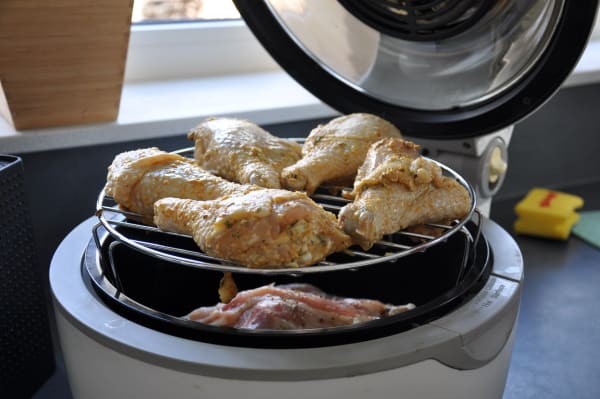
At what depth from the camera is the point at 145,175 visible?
0.92m

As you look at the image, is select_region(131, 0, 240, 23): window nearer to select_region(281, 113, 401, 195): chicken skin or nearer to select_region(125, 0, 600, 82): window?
select_region(125, 0, 600, 82): window

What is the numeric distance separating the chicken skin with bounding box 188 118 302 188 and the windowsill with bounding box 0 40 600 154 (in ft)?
1.35

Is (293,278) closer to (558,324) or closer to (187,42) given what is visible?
(558,324)

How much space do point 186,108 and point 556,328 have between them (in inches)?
35.8

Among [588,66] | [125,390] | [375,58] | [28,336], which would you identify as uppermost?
[375,58]

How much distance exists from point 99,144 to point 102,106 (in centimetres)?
9

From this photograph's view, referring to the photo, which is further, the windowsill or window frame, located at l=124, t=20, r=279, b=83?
window frame, located at l=124, t=20, r=279, b=83

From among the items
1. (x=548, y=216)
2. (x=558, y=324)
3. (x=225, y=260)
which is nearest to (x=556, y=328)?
(x=558, y=324)

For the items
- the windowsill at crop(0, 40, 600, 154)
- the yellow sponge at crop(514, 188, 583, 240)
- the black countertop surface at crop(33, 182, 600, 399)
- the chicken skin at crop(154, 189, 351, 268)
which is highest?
the chicken skin at crop(154, 189, 351, 268)

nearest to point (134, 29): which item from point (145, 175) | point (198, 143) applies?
point (198, 143)

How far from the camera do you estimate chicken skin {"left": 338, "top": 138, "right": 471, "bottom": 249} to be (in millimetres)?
811

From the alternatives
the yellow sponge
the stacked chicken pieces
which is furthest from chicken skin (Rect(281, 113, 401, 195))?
the yellow sponge

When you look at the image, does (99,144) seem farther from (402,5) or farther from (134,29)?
(402,5)

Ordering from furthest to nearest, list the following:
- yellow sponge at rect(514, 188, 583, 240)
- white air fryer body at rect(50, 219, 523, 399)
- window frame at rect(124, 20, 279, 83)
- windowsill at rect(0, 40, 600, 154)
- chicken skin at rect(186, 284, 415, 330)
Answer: window frame at rect(124, 20, 279, 83) < yellow sponge at rect(514, 188, 583, 240) < windowsill at rect(0, 40, 600, 154) < chicken skin at rect(186, 284, 415, 330) < white air fryer body at rect(50, 219, 523, 399)
